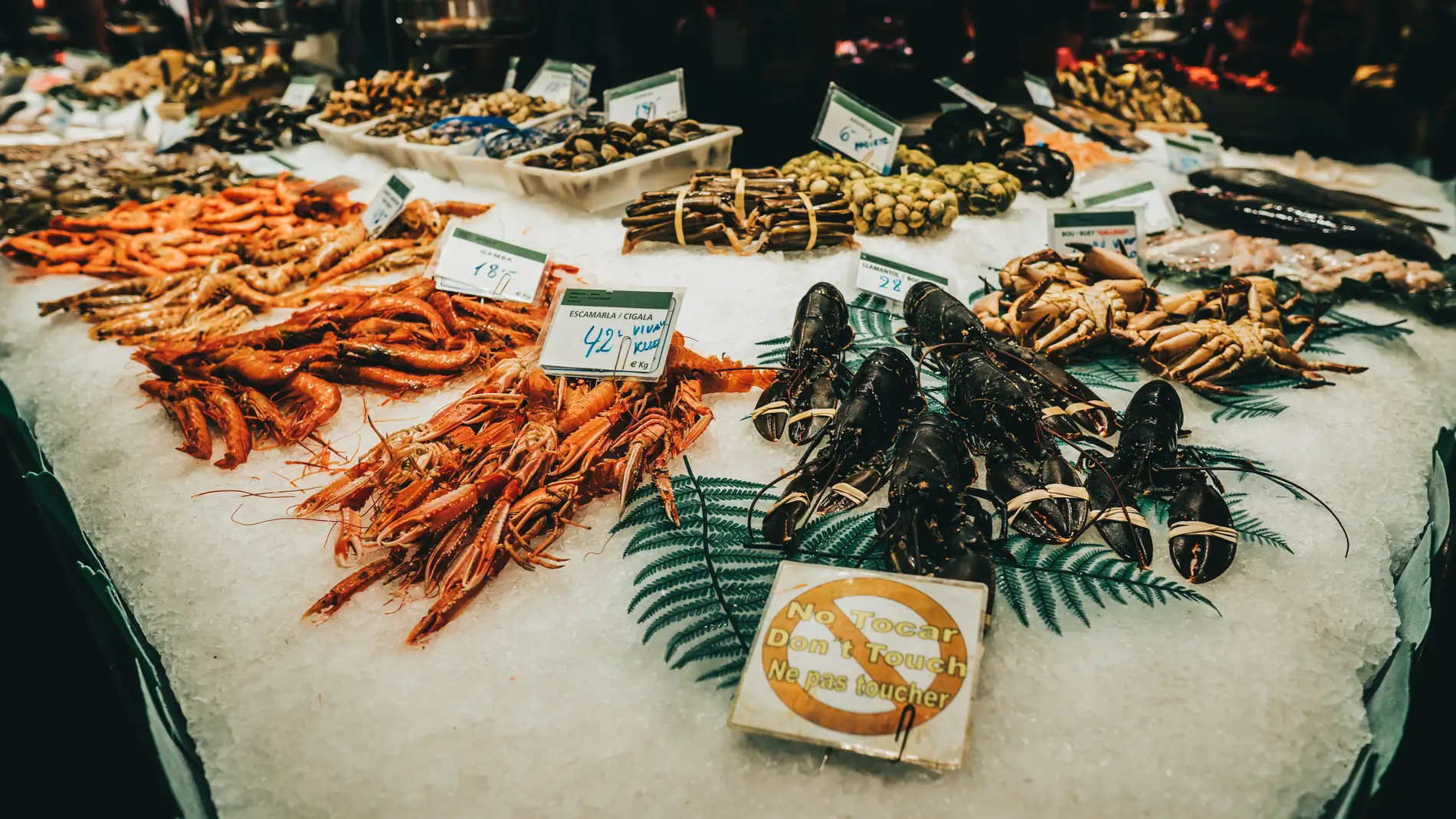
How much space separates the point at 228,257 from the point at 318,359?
149 centimetres

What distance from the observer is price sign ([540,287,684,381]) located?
2.25 metres

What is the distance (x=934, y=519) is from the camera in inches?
67.1

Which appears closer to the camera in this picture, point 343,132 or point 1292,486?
point 1292,486

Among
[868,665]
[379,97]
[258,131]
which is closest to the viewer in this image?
[868,665]

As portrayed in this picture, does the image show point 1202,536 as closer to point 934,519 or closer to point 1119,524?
point 1119,524

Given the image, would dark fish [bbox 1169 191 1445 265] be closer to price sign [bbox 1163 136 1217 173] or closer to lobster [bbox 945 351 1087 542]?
price sign [bbox 1163 136 1217 173]

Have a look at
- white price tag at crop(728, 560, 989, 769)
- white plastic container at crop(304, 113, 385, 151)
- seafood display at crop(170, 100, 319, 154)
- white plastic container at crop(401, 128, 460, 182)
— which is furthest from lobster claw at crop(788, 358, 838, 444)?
seafood display at crop(170, 100, 319, 154)

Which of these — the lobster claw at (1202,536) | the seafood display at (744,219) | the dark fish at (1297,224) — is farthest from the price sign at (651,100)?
the lobster claw at (1202,536)

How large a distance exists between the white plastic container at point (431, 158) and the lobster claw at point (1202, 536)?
398cm

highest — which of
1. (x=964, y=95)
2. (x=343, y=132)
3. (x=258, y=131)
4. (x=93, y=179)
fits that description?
(x=964, y=95)

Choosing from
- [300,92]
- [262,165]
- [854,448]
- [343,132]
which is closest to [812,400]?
[854,448]

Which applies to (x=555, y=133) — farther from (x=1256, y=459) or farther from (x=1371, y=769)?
(x=1371, y=769)

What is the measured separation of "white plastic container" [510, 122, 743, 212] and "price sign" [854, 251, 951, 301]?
1390mm

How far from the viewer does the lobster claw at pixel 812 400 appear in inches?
83.7
